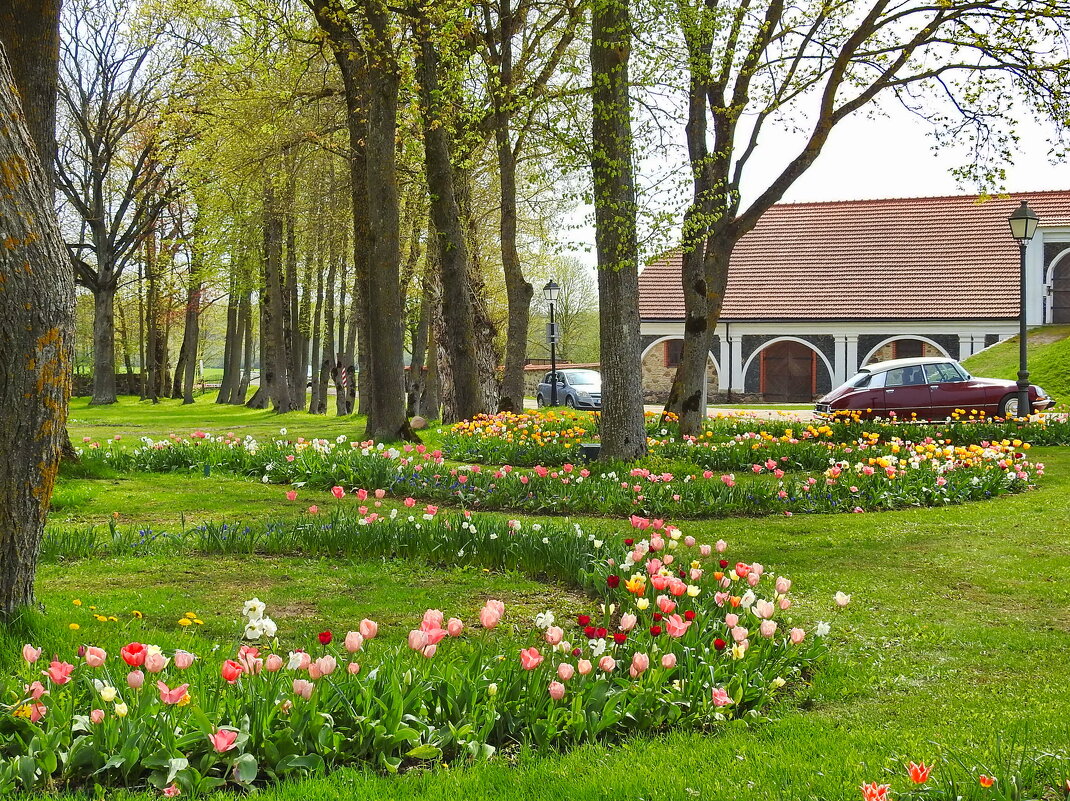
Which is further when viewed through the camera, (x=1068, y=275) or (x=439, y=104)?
(x=1068, y=275)

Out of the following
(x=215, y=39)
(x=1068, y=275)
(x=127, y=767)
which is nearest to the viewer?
(x=127, y=767)

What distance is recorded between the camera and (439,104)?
1691 cm

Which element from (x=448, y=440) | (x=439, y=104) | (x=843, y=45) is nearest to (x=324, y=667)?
(x=448, y=440)

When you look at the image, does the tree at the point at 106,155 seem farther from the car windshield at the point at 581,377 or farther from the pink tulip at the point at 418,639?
the pink tulip at the point at 418,639

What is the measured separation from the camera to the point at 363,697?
396cm

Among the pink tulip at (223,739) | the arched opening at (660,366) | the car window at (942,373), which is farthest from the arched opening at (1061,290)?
the pink tulip at (223,739)

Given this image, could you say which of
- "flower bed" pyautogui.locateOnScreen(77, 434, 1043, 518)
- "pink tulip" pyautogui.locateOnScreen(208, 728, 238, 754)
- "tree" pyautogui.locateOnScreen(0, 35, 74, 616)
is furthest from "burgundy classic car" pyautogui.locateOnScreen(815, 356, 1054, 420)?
"pink tulip" pyautogui.locateOnScreen(208, 728, 238, 754)

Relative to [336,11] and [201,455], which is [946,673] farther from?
[336,11]

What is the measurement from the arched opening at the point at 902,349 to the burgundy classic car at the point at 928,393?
14223mm

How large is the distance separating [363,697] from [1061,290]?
37.6 meters

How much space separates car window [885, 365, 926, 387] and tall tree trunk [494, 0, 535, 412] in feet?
26.7

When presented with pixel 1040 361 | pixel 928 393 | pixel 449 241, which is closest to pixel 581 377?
pixel 1040 361

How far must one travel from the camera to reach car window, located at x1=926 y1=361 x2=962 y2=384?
71.4 feet

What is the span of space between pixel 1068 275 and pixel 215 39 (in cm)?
2966
